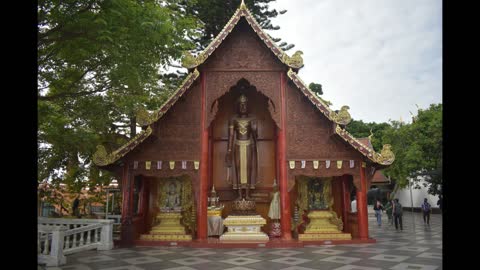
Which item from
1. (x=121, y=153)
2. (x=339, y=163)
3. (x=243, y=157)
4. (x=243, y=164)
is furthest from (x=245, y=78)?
(x=121, y=153)

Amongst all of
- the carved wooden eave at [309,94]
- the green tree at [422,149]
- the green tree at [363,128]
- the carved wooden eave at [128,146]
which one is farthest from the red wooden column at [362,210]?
the green tree at [363,128]

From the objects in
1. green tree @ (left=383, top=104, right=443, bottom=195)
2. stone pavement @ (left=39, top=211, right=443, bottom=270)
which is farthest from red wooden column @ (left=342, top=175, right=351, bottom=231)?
green tree @ (left=383, top=104, right=443, bottom=195)

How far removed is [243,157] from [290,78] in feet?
10.2

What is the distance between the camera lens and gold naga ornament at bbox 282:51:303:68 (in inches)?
441

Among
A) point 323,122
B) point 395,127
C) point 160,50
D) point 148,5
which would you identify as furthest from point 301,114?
point 395,127

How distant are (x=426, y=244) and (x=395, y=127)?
857 inches

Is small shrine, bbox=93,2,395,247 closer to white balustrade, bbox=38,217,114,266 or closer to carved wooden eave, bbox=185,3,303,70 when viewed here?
carved wooden eave, bbox=185,3,303,70

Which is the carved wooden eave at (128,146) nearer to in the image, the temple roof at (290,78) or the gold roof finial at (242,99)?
the temple roof at (290,78)

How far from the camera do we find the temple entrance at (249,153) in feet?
41.6

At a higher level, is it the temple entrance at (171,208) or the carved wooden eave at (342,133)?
the carved wooden eave at (342,133)

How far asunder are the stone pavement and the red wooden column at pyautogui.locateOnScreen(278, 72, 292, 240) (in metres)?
0.83

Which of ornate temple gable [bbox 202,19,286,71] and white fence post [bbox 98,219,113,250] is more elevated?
ornate temple gable [bbox 202,19,286,71]

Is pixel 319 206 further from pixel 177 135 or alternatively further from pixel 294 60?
pixel 177 135

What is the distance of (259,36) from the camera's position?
37.4 feet
